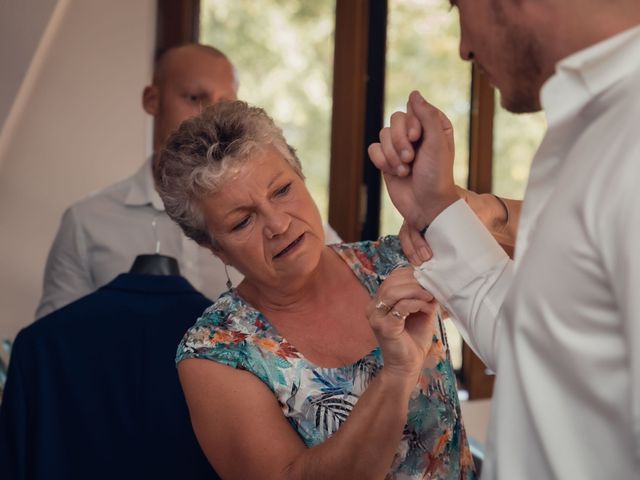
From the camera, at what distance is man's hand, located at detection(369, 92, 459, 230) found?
1438mm

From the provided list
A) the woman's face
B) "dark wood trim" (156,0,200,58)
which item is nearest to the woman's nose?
the woman's face

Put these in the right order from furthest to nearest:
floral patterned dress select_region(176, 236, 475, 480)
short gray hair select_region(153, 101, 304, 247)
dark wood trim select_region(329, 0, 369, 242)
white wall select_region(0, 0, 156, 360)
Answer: dark wood trim select_region(329, 0, 369, 242) < white wall select_region(0, 0, 156, 360) < short gray hair select_region(153, 101, 304, 247) < floral patterned dress select_region(176, 236, 475, 480)

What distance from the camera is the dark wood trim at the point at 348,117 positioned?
12.4 feet

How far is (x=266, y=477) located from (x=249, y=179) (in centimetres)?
57

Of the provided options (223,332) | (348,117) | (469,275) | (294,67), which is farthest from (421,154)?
(294,67)

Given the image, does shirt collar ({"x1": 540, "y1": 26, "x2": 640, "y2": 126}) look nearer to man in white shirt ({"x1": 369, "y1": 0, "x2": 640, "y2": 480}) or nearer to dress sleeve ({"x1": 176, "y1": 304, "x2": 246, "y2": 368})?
man in white shirt ({"x1": 369, "y1": 0, "x2": 640, "y2": 480})

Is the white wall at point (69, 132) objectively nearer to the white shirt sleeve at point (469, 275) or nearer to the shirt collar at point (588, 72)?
the white shirt sleeve at point (469, 275)

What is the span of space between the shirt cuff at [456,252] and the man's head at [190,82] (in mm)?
1768

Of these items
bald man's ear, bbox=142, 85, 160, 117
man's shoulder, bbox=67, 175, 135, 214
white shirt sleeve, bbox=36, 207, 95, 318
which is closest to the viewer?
white shirt sleeve, bbox=36, 207, 95, 318

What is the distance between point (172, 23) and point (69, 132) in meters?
0.62

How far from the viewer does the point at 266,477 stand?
1.68 metres

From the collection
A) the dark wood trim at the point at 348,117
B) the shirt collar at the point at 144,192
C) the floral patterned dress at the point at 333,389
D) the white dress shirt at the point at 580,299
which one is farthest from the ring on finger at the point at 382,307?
the dark wood trim at the point at 348,117

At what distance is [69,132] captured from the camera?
375cm

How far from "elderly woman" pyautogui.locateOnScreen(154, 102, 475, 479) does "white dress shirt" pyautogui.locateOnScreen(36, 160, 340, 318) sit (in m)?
1.00
